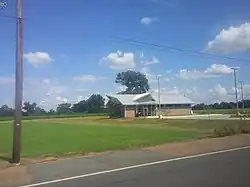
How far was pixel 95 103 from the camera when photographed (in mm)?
148250

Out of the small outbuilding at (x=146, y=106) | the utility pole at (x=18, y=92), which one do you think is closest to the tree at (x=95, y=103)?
the small outbuilding at (x=146, y=106)

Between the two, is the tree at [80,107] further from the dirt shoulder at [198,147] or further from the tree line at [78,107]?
the dirt shoulder at [198,147]

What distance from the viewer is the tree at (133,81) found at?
148475 mm

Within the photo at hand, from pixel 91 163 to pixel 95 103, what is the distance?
134m

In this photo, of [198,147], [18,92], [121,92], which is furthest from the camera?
[121,92]

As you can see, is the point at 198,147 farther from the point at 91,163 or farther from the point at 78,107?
the point at 78,107

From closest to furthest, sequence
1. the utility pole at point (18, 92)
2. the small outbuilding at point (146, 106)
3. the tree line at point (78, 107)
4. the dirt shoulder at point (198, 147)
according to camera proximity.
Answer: the utility pole at point (18, 92)
the dirt shoulder at point (198, 147)
the small outbuilding at point (146, 106)
the tree line at point (78, 107)

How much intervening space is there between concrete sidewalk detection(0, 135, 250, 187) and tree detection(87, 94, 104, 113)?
398 feet

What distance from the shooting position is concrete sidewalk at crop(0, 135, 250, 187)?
12.1 metres

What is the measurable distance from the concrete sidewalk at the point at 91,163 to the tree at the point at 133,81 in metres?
128

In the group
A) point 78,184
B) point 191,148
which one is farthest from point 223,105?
point 78,184

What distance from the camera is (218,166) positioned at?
42.1ft

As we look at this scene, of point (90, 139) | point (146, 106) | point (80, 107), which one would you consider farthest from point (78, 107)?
point (90, 139)

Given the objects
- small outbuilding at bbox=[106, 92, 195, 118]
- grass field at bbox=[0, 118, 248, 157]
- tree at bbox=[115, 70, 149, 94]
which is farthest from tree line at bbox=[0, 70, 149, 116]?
grass field at bbox=[0, 118, 248, 157]
